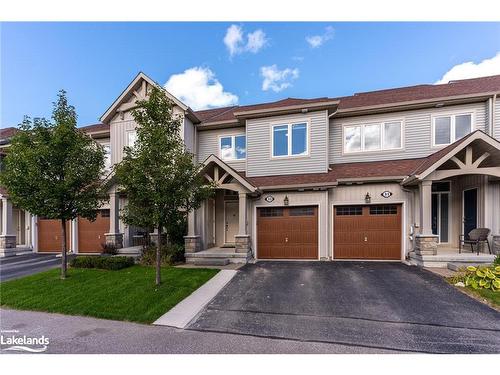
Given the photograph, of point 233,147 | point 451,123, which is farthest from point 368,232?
point 233,147

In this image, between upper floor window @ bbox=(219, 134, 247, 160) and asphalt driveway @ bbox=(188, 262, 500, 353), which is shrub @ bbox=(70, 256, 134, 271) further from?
upper floor window @ bbox=(219, 134, 247, 160)

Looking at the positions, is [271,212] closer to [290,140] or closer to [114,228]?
[290,140]

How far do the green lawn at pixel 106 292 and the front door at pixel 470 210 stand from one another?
1054cm

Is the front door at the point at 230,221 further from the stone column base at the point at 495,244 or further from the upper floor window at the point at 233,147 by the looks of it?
the stone column base at the point at 495,244

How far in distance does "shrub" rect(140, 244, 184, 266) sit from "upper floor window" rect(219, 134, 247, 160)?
5221 mm

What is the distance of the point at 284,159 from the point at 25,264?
12956 millimetres

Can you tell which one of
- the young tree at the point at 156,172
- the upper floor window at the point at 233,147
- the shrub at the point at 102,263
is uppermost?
the upper floor window at the point at 233,147

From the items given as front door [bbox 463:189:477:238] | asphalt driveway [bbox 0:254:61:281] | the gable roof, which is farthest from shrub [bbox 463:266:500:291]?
A: asphalt driveway [bbox 0:254:61:281]

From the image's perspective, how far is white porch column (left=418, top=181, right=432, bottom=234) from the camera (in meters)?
9.11

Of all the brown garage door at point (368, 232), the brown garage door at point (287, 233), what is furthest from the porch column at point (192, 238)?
the brown garage door at point (368, 232)

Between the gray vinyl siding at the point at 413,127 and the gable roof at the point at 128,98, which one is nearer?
the gray vinyl siding at the point at 413,127

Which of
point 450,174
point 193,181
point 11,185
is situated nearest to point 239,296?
point 193,181

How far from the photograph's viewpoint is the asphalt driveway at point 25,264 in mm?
9359

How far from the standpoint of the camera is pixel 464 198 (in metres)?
10.4
